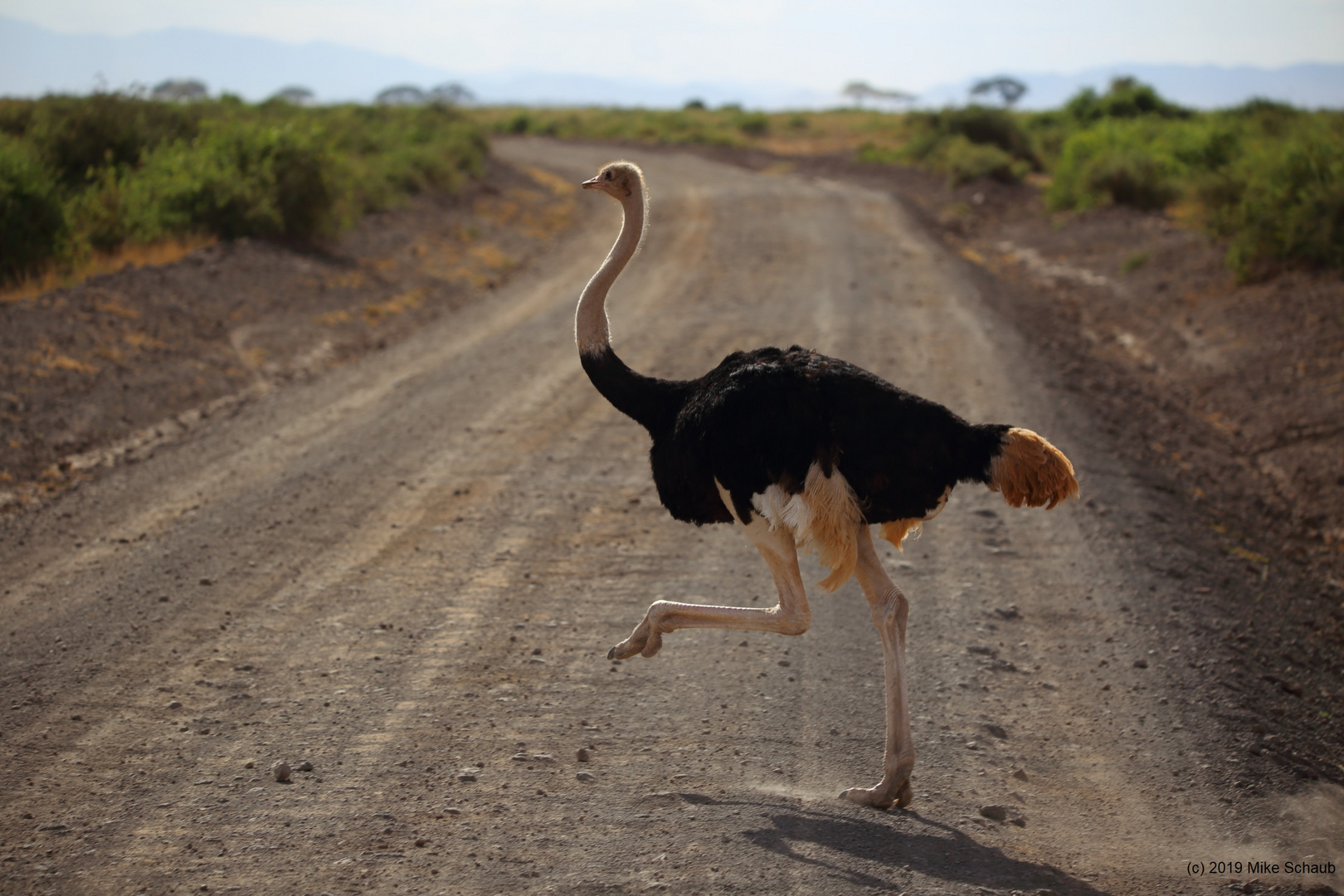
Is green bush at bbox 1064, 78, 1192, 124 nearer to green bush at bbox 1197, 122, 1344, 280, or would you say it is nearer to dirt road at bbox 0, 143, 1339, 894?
green bush at bbox 1197, 122, 1344, 280

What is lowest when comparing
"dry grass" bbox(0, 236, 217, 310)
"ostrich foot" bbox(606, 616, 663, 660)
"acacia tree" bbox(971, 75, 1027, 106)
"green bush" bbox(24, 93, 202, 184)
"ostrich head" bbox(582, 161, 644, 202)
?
"ostrich foot" bbox(606, 616, 663, 660)

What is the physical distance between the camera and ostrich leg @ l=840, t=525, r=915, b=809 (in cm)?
406

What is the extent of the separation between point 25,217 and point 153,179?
2.69 m

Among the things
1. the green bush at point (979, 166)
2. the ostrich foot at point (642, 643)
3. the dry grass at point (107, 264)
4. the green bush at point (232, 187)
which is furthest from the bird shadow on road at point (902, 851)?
the green bush at point (979, 166)

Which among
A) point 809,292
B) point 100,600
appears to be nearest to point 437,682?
point 100,600

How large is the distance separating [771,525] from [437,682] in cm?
188

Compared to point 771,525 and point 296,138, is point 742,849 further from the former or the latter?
point 296,138

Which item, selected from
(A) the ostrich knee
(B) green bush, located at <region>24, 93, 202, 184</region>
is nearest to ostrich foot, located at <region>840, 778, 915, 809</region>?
(A) the ostrich knee

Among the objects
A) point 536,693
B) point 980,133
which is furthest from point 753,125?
point 536,693

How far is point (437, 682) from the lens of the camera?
5090mm

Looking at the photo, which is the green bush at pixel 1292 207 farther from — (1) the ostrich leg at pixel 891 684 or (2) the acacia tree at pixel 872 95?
(2) the acacia tree at pixel 872 95

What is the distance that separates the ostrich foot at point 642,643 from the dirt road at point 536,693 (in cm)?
40

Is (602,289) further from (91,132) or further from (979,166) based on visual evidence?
(979,166)

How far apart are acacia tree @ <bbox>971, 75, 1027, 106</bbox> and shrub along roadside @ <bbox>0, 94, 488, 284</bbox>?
51878mm
